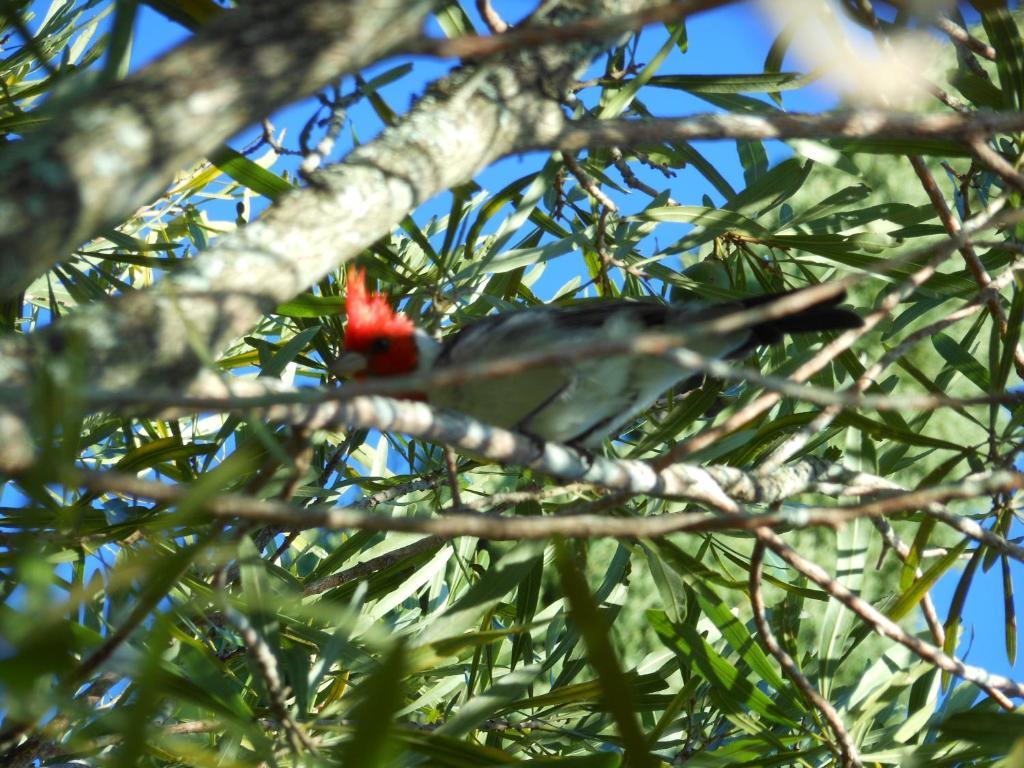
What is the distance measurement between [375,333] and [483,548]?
3.74 feet

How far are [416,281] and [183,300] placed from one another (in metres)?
1.45

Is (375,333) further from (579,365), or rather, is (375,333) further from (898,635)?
(898,635)

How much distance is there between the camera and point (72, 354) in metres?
0.98

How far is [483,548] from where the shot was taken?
3461 millimetres

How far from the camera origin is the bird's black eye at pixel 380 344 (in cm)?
261

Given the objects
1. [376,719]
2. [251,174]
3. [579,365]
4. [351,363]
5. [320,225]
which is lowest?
[376,719]

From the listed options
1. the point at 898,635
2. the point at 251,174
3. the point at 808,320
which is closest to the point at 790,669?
the point at 898,635

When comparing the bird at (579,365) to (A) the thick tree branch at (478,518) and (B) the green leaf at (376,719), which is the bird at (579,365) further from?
(B) the green leaf at (376,719)

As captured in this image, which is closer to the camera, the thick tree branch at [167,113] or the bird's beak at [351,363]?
the thick tree branch at [167,113]

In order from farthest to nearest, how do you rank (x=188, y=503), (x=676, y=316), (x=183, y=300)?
(x=676, y=316) < (x=183, y=300) < (x=188, y=503)

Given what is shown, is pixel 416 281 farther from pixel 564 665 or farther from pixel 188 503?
pixel 188 503

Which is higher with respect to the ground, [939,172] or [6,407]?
[939,172]

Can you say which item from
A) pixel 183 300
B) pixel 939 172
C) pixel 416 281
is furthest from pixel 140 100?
pixel 939 172

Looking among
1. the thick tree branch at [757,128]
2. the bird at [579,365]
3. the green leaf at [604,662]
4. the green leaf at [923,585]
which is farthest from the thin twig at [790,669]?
the green leaf at [604,662]
